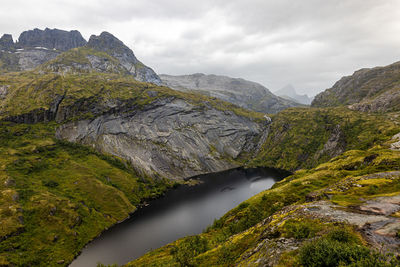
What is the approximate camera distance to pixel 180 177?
194m

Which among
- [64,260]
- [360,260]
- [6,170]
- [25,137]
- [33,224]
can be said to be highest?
[360,260]

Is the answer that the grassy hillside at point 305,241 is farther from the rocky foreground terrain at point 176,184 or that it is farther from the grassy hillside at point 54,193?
the grassy hillside at point 54,193

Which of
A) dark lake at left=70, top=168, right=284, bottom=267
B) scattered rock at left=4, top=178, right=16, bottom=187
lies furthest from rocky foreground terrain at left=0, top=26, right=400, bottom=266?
dark lake at left=70, top=168, right=284, bottom=267

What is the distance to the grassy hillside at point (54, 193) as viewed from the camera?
83.4 metres

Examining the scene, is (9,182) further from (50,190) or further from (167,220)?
(167,220)

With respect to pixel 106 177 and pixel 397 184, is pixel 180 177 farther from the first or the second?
pixel 397 184

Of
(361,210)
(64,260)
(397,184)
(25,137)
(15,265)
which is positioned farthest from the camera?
(25,137)

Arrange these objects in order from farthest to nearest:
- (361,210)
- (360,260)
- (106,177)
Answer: (106,177), (361,210), (360,260)

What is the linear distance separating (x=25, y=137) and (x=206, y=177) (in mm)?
156405

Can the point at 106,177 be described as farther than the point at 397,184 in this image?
Yes

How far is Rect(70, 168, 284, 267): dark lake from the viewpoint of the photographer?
84.0 m

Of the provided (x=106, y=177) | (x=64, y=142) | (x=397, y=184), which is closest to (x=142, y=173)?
(x=106, y=177)

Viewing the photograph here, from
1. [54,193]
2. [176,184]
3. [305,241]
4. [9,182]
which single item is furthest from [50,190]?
[305,241]

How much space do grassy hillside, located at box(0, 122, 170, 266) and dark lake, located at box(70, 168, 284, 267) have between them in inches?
351
